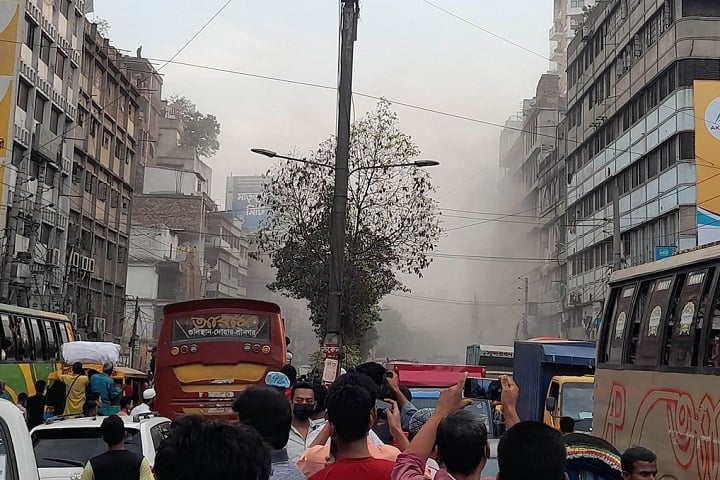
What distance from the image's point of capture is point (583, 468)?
5668 millimetres

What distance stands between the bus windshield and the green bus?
11.0 ft

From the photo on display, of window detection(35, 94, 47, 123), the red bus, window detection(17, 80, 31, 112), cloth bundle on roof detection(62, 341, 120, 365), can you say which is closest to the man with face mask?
the red bus

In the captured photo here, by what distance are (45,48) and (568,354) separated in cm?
3100

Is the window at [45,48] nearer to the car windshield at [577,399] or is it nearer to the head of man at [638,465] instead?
the car windshield at [577,399]

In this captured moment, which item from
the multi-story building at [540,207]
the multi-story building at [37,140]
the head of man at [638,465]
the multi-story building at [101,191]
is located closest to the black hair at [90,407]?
the head of man at [638,465]

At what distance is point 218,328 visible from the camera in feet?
56.7


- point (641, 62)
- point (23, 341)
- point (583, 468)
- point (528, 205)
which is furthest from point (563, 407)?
point (528, 205)

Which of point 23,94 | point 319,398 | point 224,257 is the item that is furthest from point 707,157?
point 224,257

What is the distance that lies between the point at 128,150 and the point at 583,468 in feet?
181

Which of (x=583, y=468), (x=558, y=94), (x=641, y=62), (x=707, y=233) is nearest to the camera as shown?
(x=583, y=468)

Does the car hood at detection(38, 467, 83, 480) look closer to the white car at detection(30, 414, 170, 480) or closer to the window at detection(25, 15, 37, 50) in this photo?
the white car at detection(30, 414, 170, 480)

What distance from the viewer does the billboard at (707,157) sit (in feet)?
110

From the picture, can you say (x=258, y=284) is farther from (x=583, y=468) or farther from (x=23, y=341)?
(x=583, y=468)

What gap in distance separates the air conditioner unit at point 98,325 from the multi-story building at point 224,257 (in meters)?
27.7
